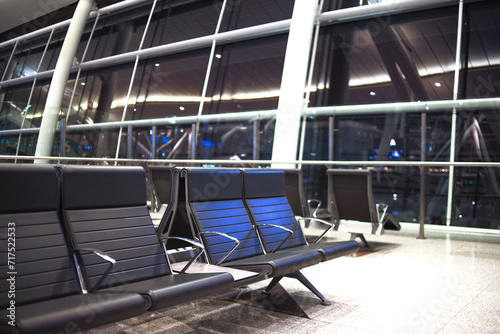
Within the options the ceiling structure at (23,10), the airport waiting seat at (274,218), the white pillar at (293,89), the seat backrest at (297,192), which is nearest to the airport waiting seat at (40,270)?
the airport waiting seat at (274,218)

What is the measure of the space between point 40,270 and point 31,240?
0.14 m

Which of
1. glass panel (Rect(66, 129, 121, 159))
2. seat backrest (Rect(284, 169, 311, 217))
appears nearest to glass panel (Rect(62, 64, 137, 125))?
glass panel (Rect(66, 129, 121, 159))

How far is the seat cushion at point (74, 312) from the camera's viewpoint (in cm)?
146

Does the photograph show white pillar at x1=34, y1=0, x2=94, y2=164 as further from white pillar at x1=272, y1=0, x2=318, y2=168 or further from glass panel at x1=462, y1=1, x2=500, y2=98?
glass panel at x1=462, y1=1, x2=500, y2=98

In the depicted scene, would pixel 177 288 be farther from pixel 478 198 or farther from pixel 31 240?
pixel 478 198

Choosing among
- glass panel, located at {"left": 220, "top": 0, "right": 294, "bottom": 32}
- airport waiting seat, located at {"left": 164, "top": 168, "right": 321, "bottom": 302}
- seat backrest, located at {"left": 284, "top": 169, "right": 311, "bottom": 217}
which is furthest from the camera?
glass panel, located at {"left": 220, "top": 0, "right": 294, "bottom": 32}

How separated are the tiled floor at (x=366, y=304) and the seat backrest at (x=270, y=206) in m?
0.35

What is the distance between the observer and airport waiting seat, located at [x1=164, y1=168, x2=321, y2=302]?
8.25 ft

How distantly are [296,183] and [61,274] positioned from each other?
11.3 feet

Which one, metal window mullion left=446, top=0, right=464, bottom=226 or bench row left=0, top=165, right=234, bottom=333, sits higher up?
metal window mullion left=446, top=0, right=464, bottom=226

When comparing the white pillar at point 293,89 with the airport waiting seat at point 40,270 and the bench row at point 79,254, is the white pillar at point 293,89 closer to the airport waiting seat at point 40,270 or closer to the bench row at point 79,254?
the bench row at point 79,254

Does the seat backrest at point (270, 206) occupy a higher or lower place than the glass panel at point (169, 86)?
lower

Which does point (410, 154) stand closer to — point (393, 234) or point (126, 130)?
point (393, 234)

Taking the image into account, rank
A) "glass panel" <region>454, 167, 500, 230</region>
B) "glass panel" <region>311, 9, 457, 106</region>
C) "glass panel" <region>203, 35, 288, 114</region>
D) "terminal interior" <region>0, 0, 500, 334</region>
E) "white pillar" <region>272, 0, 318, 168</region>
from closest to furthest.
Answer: "terminal interior" <region>0, 0, 500, 334</region>, "glass panel" <region>454, 167, 500, 230</region>, "white pillar" <region>272, 0, 318, 168</region>, "glass panel" <region>311, 9, 457, 106</region>, "glass panel" <region>203, 35, 288, 114</region>
